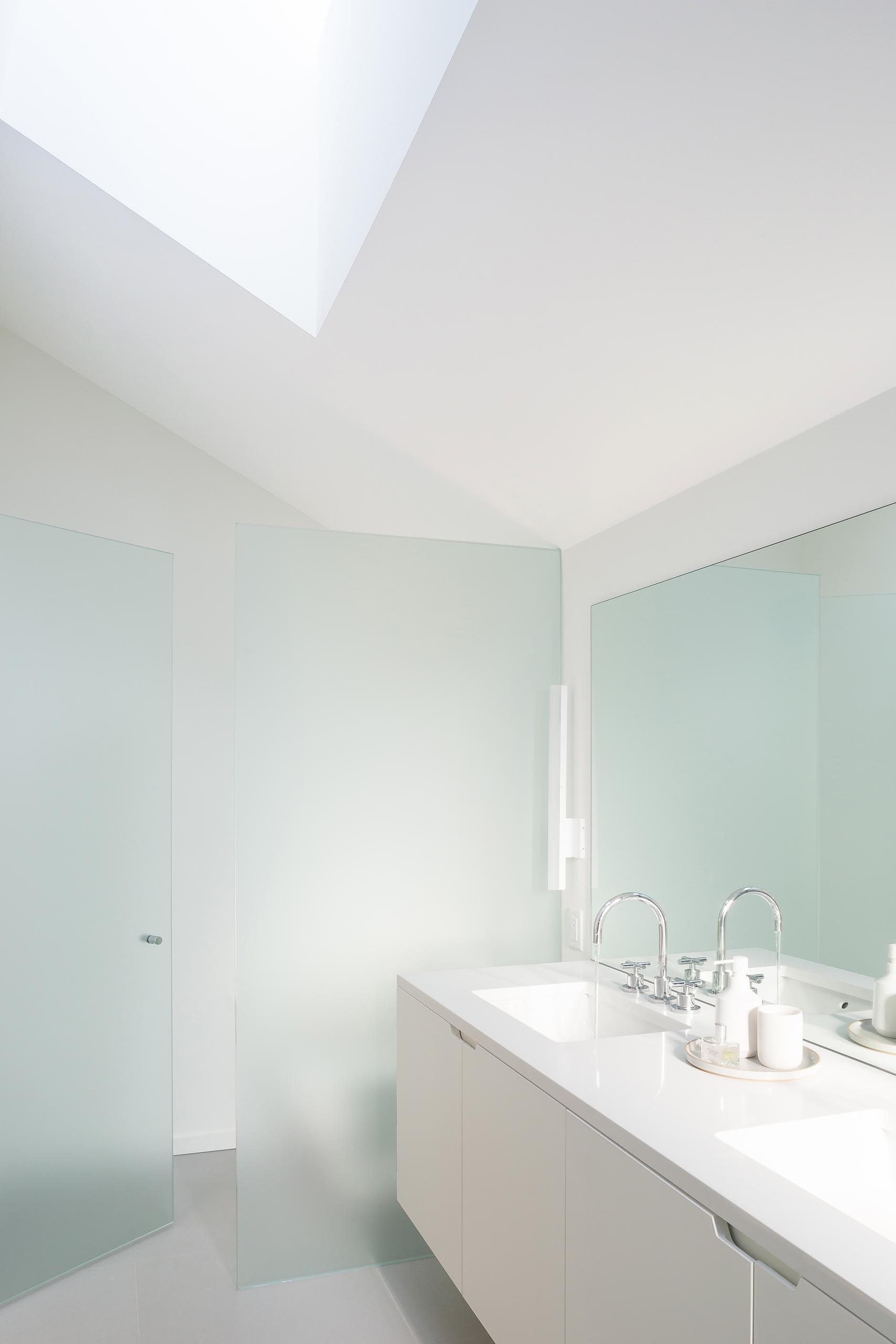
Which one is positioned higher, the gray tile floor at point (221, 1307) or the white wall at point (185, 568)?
the white wall at point (185, 568)

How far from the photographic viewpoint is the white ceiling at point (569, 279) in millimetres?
1220

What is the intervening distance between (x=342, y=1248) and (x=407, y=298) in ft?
7.88

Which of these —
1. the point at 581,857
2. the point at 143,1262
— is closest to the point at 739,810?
the point at 581,857

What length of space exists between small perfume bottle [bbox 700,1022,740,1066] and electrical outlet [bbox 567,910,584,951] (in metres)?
0.98

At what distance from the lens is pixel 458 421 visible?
2414mm

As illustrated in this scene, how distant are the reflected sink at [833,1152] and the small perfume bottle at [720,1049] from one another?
251mm

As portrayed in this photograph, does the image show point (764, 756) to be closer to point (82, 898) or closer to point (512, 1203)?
point (512, 1203)

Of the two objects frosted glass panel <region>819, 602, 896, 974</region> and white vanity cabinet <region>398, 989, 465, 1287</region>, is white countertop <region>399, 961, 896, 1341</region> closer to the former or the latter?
white vanity cabinet <region>398, 989, 465, 1287</region>

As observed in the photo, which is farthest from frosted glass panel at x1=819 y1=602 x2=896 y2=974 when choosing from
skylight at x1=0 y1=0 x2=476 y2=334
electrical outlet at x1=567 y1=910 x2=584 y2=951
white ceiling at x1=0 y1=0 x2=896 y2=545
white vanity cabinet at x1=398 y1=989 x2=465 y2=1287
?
skylight at x1=0 y1=0 x2=476 y2=334

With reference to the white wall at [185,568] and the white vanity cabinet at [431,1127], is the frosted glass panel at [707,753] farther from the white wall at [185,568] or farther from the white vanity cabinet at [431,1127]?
the white wall at [185,568]

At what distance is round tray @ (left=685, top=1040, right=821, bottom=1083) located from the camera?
5.19 ft

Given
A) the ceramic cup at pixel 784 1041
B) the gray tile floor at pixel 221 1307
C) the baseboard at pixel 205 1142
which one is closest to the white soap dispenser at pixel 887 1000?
the ceramic cup at pixel 784 1041

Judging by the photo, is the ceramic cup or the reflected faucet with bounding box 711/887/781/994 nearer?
the ceramic cup

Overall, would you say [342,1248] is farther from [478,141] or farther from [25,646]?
[478,141]
